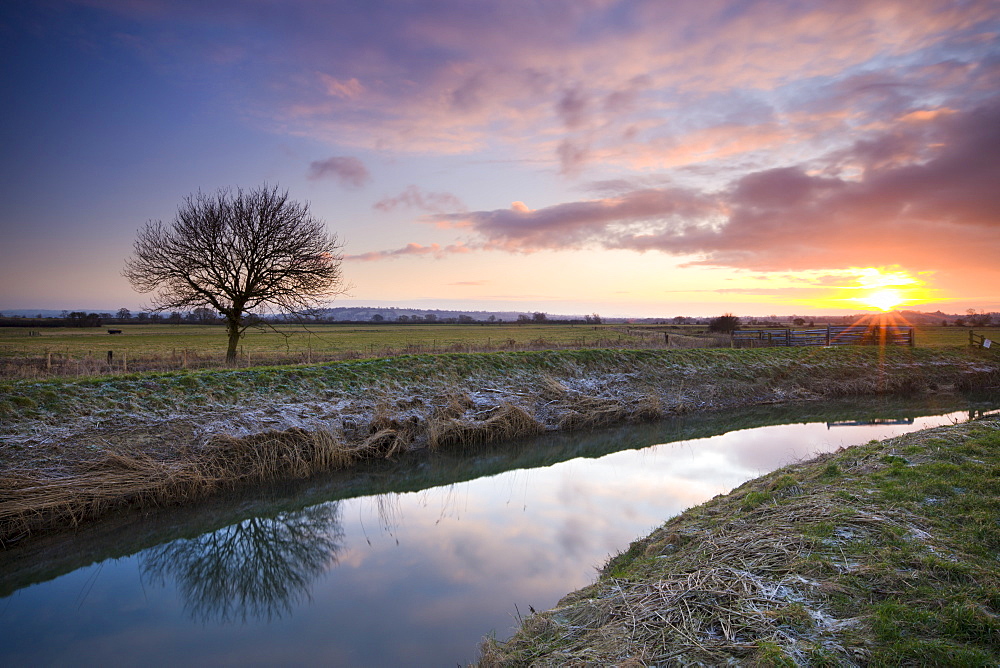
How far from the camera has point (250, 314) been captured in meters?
24.3

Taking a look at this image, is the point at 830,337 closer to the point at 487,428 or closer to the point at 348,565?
the point at 487,428

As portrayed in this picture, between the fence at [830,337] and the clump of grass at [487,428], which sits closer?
the clump of grass at [487,428]

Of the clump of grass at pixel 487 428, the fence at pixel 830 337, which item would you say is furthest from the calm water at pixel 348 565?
the fence at pixel 830 337

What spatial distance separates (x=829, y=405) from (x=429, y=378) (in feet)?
65.3

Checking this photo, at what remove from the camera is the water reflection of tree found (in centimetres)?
840

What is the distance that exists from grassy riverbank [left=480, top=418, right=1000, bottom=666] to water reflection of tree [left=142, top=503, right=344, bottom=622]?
4.42m

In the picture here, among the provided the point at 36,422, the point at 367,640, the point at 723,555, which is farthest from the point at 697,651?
the point at 36,422

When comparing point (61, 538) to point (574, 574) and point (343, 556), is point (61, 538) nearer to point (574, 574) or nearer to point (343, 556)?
point (343, 556)

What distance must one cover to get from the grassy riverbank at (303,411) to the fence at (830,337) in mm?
7031

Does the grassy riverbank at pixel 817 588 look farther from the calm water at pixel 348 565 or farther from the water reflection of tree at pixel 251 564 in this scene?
the water reflection of tree at pixel 251 564

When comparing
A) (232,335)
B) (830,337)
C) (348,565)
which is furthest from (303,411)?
(830,337)

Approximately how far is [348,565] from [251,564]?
199 cm

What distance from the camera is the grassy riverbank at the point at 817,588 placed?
399 cm

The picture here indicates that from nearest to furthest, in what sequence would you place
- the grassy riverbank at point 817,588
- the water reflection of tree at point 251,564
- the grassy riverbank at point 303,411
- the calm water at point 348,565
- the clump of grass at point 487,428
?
the grassy riverbank at point 817,588 → the calm water at point 348,565 → the water reflection of tree at point 251,564 → the grassy riverbank at point 303,411 → the clump of grass at point 487,428
